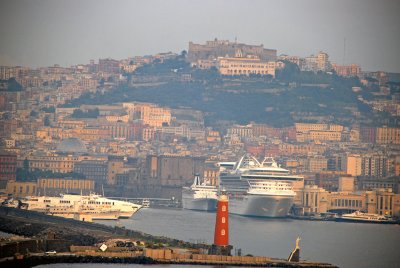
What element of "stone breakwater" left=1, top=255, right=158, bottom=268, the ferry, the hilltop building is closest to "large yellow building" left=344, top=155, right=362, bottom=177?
the ferry

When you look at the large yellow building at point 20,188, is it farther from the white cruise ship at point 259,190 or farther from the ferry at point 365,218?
the ferry at point 365,218

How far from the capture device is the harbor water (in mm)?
50588

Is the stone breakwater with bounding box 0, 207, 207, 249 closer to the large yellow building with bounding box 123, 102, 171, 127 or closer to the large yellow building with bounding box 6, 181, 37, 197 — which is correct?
the large yellow building with bounding box 6, 181, 37, 197

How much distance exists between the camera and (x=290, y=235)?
63.9 metres

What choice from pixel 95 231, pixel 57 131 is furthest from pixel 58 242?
pixel 57 131

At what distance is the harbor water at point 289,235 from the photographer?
166ft

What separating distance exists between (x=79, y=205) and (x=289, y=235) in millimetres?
9821

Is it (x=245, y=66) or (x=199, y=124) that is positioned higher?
(x=245, y=66)

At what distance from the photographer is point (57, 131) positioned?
124312 millimetres

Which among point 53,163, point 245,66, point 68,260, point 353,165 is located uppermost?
point 245,66

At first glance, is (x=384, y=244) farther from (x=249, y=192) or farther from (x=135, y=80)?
(x=135, y=80)

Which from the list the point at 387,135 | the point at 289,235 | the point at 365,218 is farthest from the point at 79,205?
the point at 387,135

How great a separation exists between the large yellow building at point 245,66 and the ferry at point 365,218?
58.6m

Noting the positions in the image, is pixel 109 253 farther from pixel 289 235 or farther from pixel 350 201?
pixel 350 201
